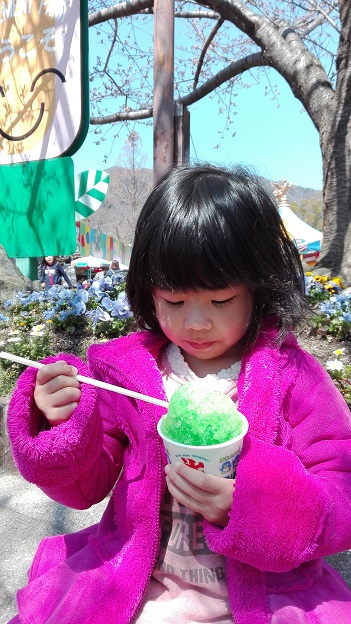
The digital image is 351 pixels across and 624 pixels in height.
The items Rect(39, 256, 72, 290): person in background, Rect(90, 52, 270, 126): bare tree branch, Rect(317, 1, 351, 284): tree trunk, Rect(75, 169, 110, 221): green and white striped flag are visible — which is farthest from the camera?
Rect(39, 256, 72, 290): person in background

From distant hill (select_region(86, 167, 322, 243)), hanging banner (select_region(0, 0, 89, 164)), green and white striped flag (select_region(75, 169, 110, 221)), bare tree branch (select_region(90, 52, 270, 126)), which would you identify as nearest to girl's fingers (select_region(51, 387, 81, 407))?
distant hill (select_region(86, 167, 322, 243))

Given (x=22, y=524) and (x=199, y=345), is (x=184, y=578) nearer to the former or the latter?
(x=199, y=345)

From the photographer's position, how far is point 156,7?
3447 mm

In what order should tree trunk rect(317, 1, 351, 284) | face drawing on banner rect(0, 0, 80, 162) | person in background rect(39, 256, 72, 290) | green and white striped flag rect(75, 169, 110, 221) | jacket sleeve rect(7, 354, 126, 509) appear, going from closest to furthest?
1. jacket sleeve rect(7, 354, 126, 509)
2. face drawing on banner rect(0, 0, 80, 162)
3. green and white striped flag rect(75, 169, 110, 221)
4. tree trunk rect(317, 1, 351, 284)
5. person in background rect(39, 256, 72, 290)

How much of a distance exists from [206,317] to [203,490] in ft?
1.13

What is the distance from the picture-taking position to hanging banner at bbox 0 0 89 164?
2875 mm

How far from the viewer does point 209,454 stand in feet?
2.65

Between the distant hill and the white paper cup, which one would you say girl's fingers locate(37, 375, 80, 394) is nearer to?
the white paper cup

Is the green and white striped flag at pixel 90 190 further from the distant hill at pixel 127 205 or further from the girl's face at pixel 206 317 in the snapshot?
the girl's face at pixel 206 317

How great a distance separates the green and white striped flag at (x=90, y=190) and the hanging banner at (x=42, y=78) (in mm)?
1158

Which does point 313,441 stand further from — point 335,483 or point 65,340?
point 65,340

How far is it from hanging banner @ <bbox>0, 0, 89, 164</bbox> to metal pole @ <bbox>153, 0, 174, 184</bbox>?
0.72 meters

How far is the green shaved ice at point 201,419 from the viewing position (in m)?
0.81

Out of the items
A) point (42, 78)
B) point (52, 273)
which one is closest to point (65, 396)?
point (42, 78)
